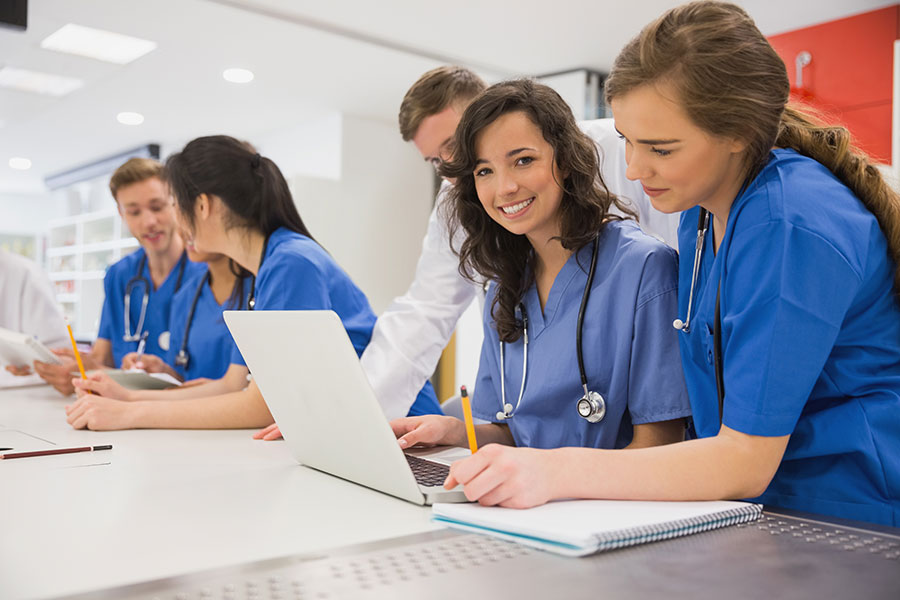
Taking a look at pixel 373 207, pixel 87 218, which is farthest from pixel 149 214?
pixel 87 218

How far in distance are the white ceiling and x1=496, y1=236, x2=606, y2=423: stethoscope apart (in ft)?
8.56

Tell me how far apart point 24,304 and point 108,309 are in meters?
0.45

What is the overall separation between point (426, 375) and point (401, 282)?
397 centimetres

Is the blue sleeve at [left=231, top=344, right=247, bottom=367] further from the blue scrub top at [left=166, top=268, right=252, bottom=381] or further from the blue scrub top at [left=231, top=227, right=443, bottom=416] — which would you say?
the blue scrub top at [left=166, top=268, right=252, bottom=381]

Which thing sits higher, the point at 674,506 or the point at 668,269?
the point at 668,269

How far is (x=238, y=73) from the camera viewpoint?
15.5 ft

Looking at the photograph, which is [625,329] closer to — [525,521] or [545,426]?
[545,426]

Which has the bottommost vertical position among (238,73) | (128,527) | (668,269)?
(128,527)

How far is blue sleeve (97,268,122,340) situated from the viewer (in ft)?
9.57

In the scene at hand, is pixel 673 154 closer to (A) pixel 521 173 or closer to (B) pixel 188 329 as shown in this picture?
(A) pixel 521 173

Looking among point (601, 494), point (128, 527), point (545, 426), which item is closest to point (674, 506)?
point (601, 494)

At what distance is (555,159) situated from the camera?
1.41m

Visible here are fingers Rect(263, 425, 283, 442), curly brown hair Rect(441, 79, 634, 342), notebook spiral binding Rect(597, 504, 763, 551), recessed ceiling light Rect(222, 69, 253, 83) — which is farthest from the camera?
recessed ceiling light Rect(222, 69, 253, 83)

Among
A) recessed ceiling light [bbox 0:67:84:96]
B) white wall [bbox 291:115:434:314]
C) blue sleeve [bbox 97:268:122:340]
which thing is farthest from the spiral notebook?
recessed ceiling light [bbox 0:67:84:96]
